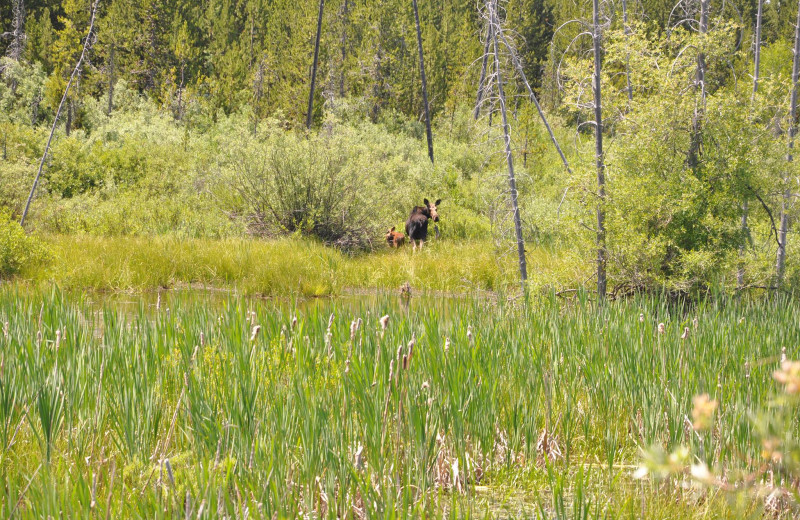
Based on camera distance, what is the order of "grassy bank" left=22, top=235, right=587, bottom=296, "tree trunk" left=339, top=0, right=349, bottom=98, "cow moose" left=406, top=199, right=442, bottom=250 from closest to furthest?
"grassy bank" left=22, top=235, right=587, bottom=296 → "cow moose" left=406, top=199, right=442, bottom=250 → "tree trunk" left=339, top=0, right=349, bottom=98

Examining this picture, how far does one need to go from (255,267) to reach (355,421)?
360 inches

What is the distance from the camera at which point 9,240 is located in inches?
422

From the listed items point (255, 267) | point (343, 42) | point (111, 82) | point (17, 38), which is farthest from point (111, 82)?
point (255, 267)

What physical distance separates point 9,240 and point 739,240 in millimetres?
10199

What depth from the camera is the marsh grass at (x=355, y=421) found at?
2684 millimetres

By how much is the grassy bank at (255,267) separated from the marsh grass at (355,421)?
6.43 m

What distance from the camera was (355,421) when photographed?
13.4 feet

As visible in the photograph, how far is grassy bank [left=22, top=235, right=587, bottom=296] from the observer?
38.9 ft

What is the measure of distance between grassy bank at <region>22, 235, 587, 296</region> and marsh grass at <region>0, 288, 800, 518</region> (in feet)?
21.1

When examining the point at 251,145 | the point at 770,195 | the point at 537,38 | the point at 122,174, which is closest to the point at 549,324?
the point at 770,195

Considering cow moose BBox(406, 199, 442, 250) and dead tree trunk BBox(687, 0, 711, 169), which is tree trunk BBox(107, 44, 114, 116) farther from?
dead tree trunk BBox(687, 0, 711, 169)

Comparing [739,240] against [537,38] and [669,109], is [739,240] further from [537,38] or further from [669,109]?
[537,38]

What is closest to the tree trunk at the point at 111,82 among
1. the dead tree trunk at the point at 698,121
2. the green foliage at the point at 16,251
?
the green foliage at the point at 16,251

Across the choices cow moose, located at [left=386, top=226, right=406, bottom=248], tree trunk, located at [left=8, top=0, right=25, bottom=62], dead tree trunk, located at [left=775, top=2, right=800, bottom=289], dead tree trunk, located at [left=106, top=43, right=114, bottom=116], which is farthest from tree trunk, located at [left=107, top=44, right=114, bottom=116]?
dead tree trunk, located at [left=775, top=2, right=800, bottom=289]
